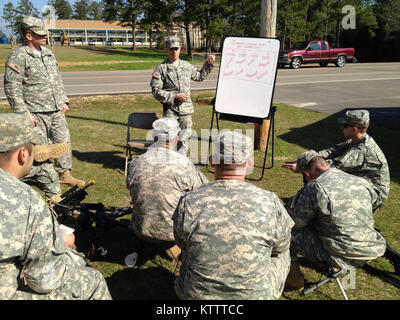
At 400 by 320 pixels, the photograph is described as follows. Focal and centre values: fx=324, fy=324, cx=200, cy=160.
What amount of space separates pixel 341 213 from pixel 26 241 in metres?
2.19

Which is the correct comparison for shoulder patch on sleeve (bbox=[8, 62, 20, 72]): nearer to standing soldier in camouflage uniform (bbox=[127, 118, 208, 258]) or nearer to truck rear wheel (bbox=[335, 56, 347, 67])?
standing soldier in camouflage uniform (bbox=[127, 118, 208, 258])

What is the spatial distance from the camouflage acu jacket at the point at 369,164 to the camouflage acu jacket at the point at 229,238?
1982 mm

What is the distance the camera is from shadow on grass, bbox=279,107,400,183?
268 inches

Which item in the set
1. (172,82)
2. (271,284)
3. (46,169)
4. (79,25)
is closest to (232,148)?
(271,284)

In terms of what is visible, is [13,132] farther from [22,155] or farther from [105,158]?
[105,158]

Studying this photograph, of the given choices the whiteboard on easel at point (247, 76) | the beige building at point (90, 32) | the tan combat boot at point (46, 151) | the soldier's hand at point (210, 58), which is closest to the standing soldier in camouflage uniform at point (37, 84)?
the tan combat boot at point (46, 151)

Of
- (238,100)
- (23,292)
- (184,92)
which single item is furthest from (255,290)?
(184,92)

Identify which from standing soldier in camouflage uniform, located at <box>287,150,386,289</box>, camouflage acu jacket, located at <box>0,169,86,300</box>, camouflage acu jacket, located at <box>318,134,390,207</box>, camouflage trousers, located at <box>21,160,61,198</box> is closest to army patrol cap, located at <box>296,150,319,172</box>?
standing soldier in camouflage uniform, located at <box>287,150,386,289</box>

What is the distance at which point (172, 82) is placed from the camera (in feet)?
17.2

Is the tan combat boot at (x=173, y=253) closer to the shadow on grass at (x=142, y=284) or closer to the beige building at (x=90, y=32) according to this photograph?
the shadow on grass at (x=142, y=284)

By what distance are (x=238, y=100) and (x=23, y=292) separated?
394cm

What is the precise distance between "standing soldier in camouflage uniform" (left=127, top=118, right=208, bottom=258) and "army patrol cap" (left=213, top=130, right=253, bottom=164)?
0.72 meters

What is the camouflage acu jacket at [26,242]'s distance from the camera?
1.63 m

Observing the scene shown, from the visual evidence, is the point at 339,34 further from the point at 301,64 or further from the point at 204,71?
the point at 204,71
